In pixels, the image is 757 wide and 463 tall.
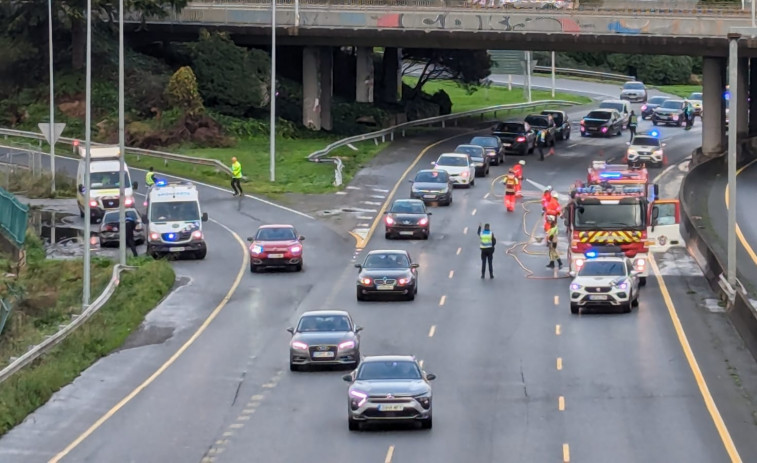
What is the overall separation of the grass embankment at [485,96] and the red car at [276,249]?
201ft

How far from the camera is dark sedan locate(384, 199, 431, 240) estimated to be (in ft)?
179

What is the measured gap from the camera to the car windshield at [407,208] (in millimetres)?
55188

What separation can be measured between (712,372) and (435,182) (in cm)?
2843

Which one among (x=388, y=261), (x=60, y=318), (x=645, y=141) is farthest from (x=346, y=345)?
(x=645, y=141)

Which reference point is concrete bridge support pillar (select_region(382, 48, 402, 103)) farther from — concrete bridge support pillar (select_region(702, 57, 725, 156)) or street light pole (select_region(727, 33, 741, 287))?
street light pole (select_region(727, 33, 741, 287))

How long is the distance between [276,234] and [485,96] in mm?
75071

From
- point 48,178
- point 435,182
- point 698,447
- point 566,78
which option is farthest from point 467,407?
point 566,78

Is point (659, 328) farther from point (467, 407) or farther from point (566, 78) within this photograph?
point (566, 78)

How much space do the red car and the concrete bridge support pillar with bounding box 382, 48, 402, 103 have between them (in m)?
52.7

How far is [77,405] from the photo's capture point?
32719 millimetres

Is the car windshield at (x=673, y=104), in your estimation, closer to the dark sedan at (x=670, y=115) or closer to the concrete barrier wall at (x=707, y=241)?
the dark sedan at (x=670, y=115)

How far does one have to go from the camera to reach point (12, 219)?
54.2m

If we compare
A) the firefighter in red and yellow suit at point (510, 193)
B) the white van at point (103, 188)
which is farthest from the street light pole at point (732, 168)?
the white van at point (103, 188)

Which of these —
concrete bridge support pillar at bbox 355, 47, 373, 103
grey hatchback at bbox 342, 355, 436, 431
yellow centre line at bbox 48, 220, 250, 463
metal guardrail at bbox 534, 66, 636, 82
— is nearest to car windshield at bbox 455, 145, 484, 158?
yellow centre line at bbox 48, 220, 250, 463
